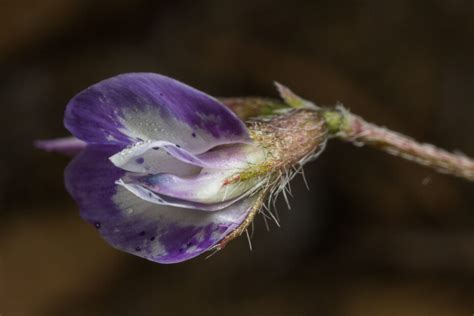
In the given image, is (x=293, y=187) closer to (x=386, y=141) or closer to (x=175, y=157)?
(x=386, y=141)

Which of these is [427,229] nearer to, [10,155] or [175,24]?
[175,24]

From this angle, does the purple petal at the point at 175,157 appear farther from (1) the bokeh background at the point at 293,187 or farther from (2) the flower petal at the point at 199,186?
(1) the bokeh background at the point at 293,187

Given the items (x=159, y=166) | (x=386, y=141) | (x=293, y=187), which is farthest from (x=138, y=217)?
(x=293, y=187)

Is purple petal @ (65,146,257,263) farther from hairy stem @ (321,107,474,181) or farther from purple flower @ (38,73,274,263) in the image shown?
hairy stem @ (321,107,474,181)

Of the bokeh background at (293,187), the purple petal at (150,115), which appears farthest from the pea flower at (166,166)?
the bokeh background at (293,187)

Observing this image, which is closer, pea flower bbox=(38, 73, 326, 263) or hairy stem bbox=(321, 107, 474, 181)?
pea flower bbox=(38, 73, 326, 263)

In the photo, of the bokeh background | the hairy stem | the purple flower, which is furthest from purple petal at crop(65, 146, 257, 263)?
the bokeh background
